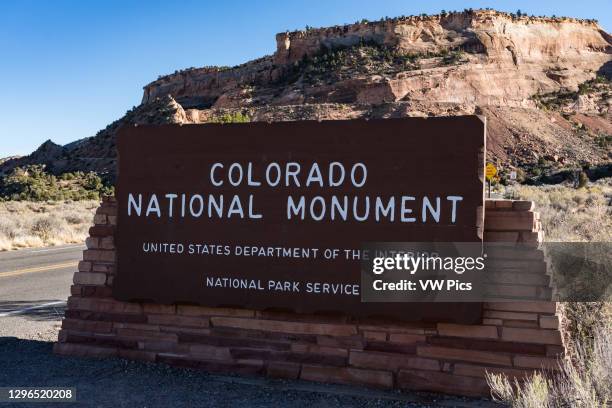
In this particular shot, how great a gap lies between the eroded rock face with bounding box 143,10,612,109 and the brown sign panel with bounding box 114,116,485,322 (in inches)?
2718

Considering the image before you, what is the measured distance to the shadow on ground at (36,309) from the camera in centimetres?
800

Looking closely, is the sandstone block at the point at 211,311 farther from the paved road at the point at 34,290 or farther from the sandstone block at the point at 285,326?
the paved road at the point at 34,290

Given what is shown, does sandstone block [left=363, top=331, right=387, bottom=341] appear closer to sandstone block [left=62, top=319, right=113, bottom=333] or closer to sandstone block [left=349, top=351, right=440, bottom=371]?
sandstone block [left=349, top=351, right=440, bottom=371]

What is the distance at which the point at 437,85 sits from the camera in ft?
249

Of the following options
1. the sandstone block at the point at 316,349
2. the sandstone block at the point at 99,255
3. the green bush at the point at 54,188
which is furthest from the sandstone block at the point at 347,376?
the green bush at the point at 54,188

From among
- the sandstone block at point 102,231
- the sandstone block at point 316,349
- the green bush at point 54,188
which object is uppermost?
the green bush at point 54,188

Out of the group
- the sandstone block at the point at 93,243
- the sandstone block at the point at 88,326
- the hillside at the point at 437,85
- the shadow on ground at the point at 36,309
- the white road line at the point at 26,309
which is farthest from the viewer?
the hillside at the point at 437,85

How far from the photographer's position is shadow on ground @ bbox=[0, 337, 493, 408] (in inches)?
181

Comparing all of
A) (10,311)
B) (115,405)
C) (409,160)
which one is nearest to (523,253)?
(409,160)

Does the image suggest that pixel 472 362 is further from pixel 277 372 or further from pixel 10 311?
pixel 10 311

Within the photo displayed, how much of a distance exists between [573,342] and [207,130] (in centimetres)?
362

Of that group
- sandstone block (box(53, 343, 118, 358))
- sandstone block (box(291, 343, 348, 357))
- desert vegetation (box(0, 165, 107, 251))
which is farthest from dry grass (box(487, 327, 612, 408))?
desert vegetation (box(0, 165, 107, 251))

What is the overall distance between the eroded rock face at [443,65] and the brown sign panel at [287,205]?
69039 mm

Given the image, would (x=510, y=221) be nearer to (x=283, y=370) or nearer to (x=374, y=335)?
(x=374, y=335)
